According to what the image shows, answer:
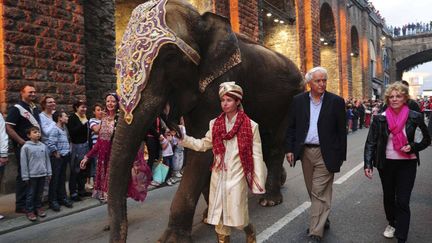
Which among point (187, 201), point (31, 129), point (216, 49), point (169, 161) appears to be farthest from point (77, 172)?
point (216, 49)

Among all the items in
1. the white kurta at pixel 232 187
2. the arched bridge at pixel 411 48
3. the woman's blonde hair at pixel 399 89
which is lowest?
the white kurta at pixel 232 187

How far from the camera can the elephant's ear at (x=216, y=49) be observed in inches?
160

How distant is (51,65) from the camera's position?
27.5 ft

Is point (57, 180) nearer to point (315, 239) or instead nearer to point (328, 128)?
point (315, 239)

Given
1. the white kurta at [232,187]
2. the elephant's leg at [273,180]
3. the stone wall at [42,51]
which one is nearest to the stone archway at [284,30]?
the stone wall at [42,51]

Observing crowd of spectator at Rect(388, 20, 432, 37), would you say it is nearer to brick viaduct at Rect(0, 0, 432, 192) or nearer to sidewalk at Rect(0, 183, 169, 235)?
brick viaduct at Rect(0, 0, 432, 192)

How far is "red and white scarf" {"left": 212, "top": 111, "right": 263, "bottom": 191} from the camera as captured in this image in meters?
3.43

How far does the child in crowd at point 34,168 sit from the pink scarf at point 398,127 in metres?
4.73

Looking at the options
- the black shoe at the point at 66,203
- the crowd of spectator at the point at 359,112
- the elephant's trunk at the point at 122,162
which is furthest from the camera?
the crowd of spectator at the point at 359,112

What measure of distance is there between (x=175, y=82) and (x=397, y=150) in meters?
2.38

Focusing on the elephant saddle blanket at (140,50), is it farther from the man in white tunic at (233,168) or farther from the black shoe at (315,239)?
the black shoe at (315,239)

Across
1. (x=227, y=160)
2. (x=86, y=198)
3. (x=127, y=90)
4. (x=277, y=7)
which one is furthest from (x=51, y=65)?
(x=277, y=7)

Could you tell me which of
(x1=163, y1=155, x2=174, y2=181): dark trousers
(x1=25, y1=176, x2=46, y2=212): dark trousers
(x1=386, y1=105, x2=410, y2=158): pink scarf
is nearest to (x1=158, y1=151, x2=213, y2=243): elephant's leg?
(x1=386, y1=105, x2=410, y2=158): pink scarf

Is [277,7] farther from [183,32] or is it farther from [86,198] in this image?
[183,32]
